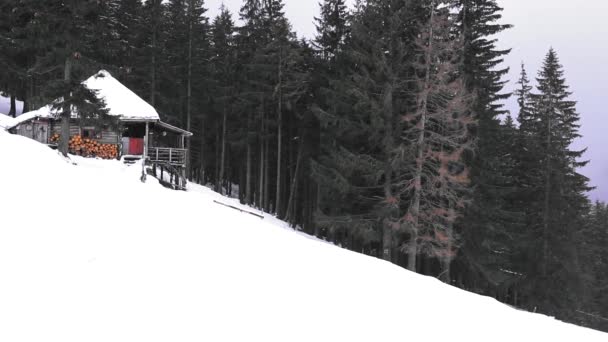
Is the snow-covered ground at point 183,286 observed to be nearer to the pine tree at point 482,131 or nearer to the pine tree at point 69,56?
the pine tree at point 69,56

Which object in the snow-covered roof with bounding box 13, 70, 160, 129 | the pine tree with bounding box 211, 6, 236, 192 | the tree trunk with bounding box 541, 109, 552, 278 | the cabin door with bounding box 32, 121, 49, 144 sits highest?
the pine tree with bounding box 211, 6, 236, 192

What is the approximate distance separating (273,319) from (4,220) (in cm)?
569

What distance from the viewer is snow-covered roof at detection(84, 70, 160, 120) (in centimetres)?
2698

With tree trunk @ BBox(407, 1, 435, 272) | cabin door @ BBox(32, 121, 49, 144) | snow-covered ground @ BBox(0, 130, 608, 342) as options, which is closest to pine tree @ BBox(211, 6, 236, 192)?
cabin door @ BBox(32, 121, 49, 144)

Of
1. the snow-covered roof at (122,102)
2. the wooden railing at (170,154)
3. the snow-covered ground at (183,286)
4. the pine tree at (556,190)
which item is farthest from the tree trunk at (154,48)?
the pine tree at (556,190)

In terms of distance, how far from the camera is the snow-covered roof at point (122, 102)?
88.5 feet

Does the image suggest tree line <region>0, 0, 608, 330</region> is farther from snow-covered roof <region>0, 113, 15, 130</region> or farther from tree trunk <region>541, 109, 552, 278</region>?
snow-covered roof <region>0, 113, 15, 130</region>

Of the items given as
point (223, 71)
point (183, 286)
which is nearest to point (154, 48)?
point (223, 71)

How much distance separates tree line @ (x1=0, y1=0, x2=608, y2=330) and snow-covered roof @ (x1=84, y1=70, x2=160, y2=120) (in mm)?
1897

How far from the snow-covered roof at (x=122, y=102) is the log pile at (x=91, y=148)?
2418mm

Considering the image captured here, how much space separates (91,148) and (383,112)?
1826cm

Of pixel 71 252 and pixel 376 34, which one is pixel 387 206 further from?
pixel 71 252

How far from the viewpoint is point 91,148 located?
88.6 feet

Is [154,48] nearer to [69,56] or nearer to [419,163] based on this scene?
[69,56]
